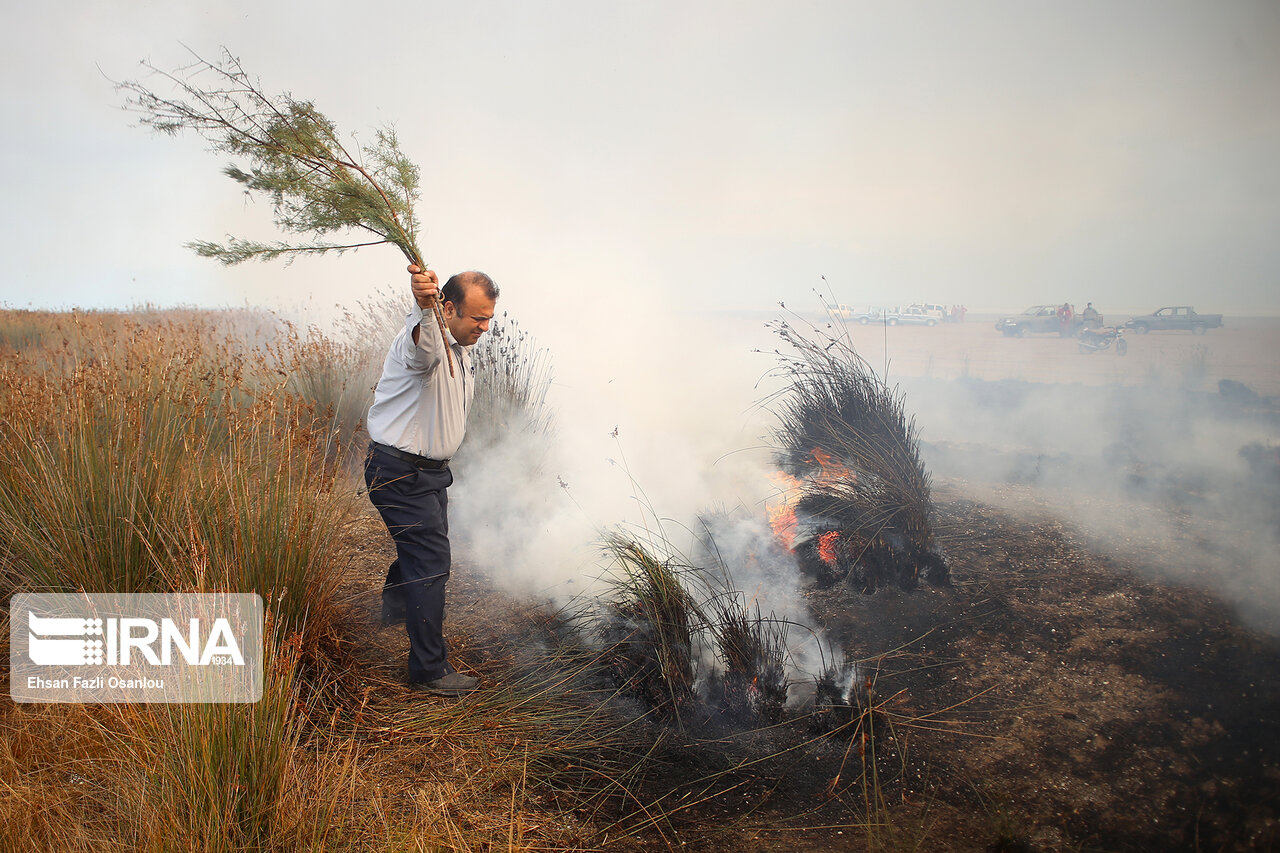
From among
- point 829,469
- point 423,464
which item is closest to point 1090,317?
point 829,469

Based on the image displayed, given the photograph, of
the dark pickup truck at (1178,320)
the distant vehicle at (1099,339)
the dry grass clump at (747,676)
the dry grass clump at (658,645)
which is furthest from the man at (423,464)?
the dark pickup truck at (1178,320)

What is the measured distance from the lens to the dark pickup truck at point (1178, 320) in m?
17.2

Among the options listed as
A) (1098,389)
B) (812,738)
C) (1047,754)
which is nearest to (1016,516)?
(1047,754)

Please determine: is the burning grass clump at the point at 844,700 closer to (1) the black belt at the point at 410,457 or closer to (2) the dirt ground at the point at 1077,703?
(2) the dirt ground at the point at 1077,703

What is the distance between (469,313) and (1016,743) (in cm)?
300

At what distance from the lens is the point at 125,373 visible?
161 inches

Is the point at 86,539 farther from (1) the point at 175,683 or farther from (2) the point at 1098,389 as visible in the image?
(2) the point at 1098,389

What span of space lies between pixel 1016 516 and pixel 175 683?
17.5 ft

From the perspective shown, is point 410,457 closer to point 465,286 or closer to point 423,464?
point 423,464

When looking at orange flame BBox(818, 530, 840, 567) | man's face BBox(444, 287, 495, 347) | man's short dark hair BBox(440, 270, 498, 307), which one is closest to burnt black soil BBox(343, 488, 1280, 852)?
orange flame BBox(818, 530, 840, 567)

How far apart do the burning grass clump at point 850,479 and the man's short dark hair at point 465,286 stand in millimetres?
2634

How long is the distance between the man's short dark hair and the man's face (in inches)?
0.6

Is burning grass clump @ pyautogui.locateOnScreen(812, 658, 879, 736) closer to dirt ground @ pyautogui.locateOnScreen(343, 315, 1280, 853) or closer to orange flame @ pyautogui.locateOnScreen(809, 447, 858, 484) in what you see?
dirt ground @ pyautogui.locateOnScreen(343, 315, 1280, 853)

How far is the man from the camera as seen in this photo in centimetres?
297
